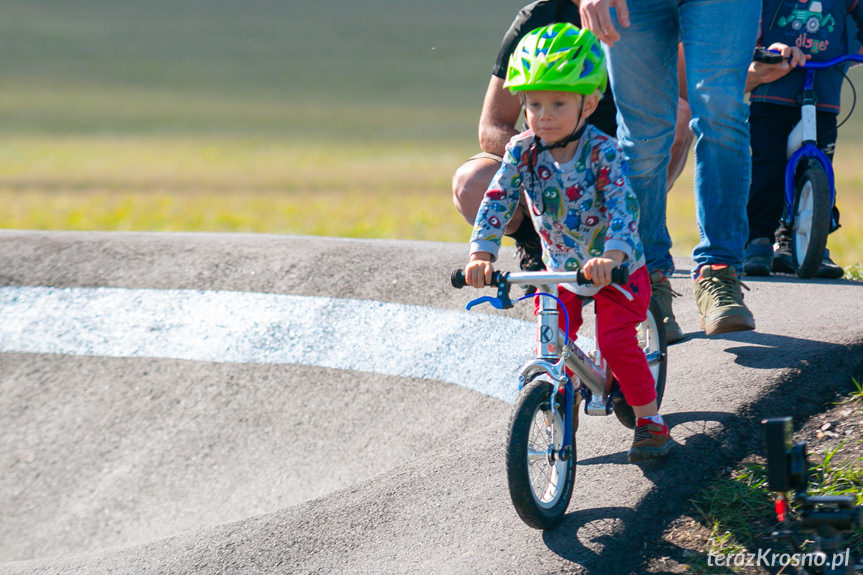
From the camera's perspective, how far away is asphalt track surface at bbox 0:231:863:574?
3367mm

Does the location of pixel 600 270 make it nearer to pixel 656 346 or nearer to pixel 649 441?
pixel 649 441

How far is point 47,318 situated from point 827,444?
4977mm

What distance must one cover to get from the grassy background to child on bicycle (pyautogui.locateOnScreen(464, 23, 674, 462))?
6.52 m

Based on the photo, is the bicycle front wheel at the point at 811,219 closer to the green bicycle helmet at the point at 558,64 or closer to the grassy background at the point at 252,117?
the green bicycle helmet at the point at 558,64

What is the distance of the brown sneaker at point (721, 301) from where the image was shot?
392 centimetres

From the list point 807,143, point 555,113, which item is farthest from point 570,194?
point 807,143

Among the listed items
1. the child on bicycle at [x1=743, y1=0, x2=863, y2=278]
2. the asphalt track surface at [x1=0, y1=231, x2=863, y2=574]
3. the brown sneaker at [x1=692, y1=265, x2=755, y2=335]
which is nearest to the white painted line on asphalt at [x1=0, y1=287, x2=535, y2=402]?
the asphalt track surface at [x1=0, y1=231, x2=863, y2=574]

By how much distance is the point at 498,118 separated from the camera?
4934mm

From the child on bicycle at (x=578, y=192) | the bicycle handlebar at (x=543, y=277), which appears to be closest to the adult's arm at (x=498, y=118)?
the child on bicycle at (x=578, y=192)

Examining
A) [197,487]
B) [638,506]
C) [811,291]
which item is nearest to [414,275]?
[197,487]

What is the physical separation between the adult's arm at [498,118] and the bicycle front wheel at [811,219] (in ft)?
5.84

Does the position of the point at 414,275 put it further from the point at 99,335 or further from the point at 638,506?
the point at 638,506

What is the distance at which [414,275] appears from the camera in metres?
6.24

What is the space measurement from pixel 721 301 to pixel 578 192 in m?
1.09
